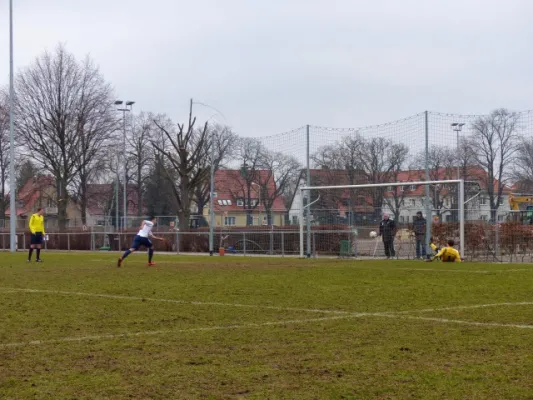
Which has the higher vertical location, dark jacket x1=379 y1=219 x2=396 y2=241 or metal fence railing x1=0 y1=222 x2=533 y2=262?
dark jacket x1=379 y1=219 x2=396 y2=241

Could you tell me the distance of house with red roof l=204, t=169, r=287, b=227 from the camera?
3400cm

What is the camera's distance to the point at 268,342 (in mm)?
7852

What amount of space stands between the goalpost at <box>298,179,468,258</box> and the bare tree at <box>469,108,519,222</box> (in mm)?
1971

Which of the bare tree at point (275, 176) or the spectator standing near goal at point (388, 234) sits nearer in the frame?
the spectator standing near goal at point (388, 234)

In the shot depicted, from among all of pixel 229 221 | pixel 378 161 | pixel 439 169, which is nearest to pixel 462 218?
pixel 439 169

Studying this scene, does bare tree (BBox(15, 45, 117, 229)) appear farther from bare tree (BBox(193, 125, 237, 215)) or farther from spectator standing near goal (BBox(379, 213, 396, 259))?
spectator standing near goal (BBox(379, 213, 396, 259))

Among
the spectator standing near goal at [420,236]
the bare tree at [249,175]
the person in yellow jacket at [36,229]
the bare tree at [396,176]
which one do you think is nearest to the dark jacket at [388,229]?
the bare tree at [396,176]

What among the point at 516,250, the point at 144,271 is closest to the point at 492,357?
the point at 144,271

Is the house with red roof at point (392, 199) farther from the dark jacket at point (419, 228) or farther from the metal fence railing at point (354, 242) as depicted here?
the dark jacket at point (419, 228)

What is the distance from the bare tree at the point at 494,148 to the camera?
29.9 m

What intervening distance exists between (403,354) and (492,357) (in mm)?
764

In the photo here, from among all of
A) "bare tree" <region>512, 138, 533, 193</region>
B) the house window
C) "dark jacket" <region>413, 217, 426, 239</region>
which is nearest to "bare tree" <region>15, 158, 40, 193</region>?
the house window

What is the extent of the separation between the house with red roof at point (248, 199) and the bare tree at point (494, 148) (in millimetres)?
8492

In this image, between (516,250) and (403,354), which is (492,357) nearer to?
(403,354)
